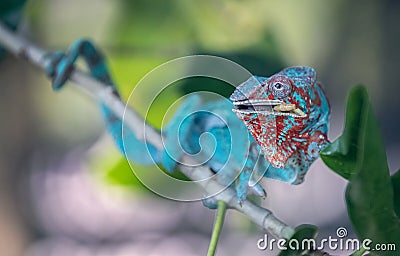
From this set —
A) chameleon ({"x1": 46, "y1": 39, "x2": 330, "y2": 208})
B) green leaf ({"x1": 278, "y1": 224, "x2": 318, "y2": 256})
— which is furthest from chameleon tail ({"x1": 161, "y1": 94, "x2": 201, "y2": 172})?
green leaf ({"x1": 278, "y1": 224, "x2": 318, "y2": 256})

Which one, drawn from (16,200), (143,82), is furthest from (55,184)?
(143,82)

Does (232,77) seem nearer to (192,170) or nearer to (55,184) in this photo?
(192,170)

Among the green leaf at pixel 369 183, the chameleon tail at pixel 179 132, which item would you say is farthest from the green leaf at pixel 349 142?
the chameleon tail at pixel 179 132

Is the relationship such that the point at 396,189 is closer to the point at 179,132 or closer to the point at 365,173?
the point at 365,173

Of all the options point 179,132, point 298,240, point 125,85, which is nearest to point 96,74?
point 125,85

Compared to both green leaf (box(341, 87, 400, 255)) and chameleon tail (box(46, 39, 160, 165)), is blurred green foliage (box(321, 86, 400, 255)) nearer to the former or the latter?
green leaf (box(341, 87, 400, 255))

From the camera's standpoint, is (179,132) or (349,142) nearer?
(349,142)
